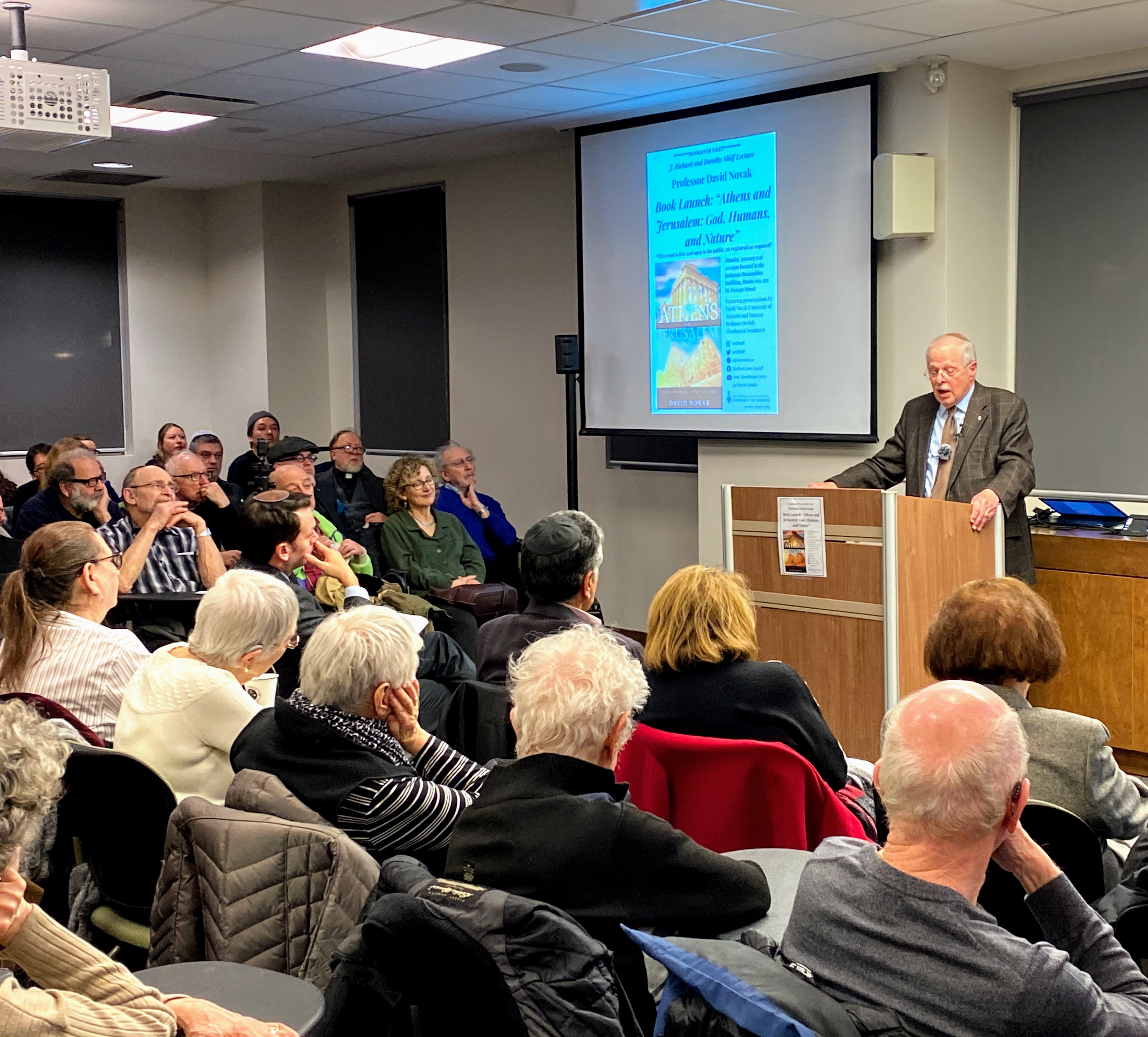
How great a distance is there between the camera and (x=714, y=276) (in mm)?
6656

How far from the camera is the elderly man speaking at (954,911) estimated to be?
57.2 inches

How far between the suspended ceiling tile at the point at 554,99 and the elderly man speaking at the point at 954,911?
5.23 m

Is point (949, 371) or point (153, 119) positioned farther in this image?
point (153, 119)

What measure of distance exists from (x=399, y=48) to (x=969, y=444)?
2875 millimetres

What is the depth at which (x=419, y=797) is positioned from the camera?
2240 mm

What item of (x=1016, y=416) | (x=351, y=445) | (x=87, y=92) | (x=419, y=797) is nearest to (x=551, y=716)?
(x=419, y=797)

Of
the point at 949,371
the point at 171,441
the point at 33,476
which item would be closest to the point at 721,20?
the point at 949,371

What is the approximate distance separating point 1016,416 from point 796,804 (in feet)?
9.94

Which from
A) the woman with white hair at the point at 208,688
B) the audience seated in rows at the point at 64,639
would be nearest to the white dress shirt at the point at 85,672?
the audience seated in rows at the point at 64,639

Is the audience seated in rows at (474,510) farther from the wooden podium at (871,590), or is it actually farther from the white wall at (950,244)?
the wooden podium at (871,590)

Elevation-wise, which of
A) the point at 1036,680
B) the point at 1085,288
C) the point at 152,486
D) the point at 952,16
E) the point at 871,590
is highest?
the point at 952,16

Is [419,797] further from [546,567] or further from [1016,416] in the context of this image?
[1016,416]

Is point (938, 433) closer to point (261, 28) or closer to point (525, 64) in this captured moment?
point (525, 64)

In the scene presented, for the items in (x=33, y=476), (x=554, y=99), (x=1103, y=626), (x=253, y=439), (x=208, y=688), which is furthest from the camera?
(x=253, y=439)
